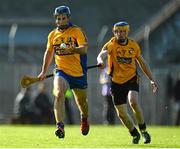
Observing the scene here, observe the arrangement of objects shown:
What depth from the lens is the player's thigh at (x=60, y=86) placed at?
52.6 feet

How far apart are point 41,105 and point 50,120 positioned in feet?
2.97

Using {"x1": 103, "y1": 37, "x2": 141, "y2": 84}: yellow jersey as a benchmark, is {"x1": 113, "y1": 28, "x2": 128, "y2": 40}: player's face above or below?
above

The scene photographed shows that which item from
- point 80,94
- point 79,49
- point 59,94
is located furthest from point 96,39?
point 59,94

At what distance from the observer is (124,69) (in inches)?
659

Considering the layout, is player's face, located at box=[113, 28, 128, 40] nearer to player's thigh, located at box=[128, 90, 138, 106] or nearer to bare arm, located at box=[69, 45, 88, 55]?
bare arm, located at box=[69, 45, 88, 55]

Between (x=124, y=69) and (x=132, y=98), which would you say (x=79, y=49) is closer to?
(x=124, y=69)

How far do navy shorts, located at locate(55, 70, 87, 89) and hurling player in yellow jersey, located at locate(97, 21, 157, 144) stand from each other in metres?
0.49

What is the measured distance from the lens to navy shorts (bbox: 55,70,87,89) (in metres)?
16.5

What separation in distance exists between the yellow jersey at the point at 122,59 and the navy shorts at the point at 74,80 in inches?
20.7

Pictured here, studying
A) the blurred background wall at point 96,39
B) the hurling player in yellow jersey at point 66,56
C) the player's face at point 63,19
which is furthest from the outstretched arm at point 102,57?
the blurred background wall at point 96,39

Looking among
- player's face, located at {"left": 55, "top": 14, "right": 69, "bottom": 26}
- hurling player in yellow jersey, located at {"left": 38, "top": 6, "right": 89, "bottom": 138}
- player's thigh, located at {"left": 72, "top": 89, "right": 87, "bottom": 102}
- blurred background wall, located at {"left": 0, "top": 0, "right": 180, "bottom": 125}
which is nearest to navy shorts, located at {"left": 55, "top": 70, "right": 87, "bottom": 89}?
hurling player in yellow jersey, located at {"left": 38, "top": 6, "right": 89, "bottom": 138}

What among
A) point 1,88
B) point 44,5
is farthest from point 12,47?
point 44,5

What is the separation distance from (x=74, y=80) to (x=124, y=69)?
2.84ft

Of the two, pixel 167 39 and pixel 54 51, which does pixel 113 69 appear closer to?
pixel 54 51
